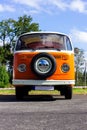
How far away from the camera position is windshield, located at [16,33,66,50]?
48.6 feet

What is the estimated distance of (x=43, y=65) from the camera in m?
14.0

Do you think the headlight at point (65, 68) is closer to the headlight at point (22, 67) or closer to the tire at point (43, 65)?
the tire at point (43, 65)

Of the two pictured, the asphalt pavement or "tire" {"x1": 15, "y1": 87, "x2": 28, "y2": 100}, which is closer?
the asphalt pavement

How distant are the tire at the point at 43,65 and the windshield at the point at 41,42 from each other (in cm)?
74

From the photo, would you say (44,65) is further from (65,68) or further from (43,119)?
(43,119)

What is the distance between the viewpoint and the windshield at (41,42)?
14820 millimetres

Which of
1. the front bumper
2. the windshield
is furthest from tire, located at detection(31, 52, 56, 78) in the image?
the windshield

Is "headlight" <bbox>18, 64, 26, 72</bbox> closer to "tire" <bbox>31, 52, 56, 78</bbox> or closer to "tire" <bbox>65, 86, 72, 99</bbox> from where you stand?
"tire" <bbox>31, 52, 56, 78</bbox>

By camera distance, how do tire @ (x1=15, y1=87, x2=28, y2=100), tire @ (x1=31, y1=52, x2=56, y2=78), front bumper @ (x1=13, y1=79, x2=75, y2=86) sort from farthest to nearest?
tire @ (x1=15, y1=87, x2=28, y2=100)
front bumper @ (x1=13, y1=79, x2=75, y2=86)
tire @ (x1=31, y1=52, x2=56, y2=78)

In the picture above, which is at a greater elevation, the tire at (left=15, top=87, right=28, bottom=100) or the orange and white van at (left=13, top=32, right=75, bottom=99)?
the orange and white van at (left=13, top=32, right=75, bottom=99)

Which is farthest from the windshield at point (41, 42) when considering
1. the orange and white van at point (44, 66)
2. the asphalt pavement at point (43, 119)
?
the asphalt pavement at point (43, 119)

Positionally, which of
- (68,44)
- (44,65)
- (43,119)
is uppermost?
(68,44)

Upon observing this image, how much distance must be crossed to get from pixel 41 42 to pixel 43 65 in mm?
1185

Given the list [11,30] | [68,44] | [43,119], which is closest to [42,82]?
[68,44]
